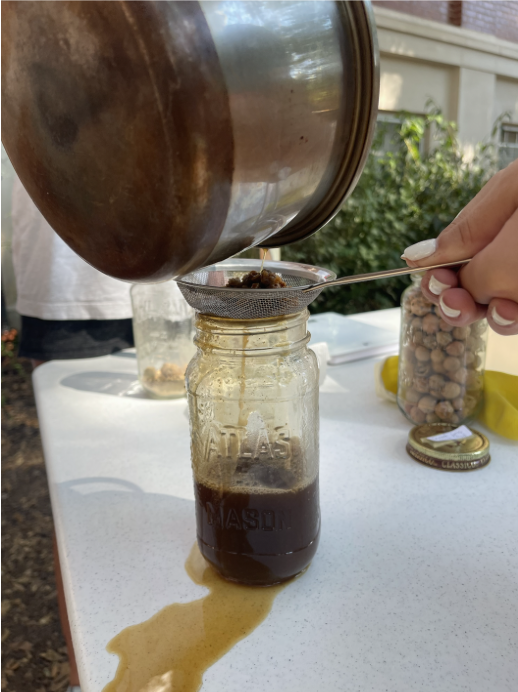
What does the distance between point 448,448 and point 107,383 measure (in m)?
0.65

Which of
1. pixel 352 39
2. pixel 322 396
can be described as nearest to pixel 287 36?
pixel 352 39

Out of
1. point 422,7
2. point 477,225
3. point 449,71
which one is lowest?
point 477,225

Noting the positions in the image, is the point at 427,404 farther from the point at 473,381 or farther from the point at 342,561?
the point at 342,561

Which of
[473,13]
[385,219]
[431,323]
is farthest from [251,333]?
[473,13]

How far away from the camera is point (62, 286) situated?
1.19 meters

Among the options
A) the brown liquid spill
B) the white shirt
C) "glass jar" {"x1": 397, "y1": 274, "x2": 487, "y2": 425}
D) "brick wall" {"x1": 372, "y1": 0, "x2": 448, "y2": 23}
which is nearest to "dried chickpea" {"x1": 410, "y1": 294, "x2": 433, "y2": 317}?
"glass jar" {"x1": 397, "y1": 274, "x2": 487, "y2": 425}

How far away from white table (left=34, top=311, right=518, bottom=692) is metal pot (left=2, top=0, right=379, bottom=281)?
300 millimetres

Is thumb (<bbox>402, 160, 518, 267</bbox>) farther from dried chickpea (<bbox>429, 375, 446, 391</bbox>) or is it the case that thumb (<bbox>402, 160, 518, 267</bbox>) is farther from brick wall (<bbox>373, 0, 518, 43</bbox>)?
brick wall (<bbox>373, 0, 518, 43</bbox>)

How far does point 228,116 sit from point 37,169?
0.16 metres

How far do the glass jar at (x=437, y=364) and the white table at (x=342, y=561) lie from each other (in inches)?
2.3

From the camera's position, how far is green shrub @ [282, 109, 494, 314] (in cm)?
300

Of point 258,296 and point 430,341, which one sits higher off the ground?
point 258,296

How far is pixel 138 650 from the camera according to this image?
42 cm

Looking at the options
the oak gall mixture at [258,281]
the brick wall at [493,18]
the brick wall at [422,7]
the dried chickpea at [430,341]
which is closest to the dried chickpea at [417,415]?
the dried chickpea at [430,341]
